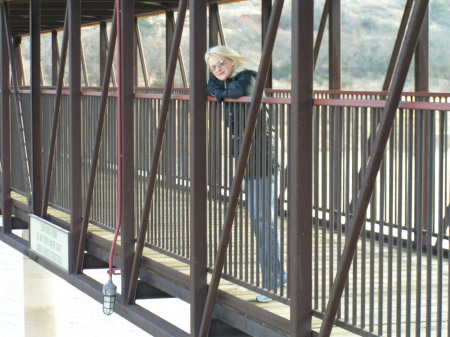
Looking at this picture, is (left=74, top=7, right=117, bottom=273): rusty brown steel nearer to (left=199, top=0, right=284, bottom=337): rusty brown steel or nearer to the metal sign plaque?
the metal sign plaque

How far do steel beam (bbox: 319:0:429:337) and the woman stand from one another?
2.43 feet

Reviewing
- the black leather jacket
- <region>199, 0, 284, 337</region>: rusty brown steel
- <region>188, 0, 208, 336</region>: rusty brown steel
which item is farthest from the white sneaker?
the black leather jacket

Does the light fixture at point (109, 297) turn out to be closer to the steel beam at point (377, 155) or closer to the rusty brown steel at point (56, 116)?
the rusty brown steel at point (56, 116)

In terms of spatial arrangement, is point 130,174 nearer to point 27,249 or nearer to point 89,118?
point 89,118

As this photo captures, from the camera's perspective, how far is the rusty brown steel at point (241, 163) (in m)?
5.82

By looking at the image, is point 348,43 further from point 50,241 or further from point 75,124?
point 75,124

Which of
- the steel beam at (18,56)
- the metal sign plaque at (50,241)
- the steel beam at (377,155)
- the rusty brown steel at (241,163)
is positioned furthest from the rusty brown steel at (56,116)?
the steel beam at (18,56)

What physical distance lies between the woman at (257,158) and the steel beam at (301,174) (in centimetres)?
40

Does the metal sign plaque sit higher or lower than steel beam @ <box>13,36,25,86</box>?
lower

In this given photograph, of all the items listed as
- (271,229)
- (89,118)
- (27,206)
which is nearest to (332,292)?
(271,229)

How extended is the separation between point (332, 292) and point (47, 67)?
57.4 meters

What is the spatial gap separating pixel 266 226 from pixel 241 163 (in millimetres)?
412

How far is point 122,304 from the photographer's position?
8.35 metres

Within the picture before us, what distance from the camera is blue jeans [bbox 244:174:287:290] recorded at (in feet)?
20.4
